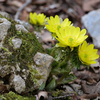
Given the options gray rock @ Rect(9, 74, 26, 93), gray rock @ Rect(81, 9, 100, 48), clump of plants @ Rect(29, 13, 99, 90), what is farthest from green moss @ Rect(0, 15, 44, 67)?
gray rock @ Rect(81, 9, 100, 48)

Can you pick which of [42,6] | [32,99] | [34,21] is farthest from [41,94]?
[42,6]

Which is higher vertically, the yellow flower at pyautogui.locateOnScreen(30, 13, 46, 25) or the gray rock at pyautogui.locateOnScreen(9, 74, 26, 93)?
the yellow flower at pyautogui.locateOnScreen(30, 13, 46, 25)

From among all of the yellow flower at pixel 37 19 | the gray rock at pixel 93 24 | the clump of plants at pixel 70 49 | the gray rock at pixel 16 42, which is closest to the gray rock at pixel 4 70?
the gray rock at pixel 16 42

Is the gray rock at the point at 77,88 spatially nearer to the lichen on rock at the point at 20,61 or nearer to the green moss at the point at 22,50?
the lichen on rock at the point at 20,61

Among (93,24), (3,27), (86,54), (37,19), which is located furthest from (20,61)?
(93,24)

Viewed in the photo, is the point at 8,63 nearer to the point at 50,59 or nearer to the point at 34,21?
the point at 50,59

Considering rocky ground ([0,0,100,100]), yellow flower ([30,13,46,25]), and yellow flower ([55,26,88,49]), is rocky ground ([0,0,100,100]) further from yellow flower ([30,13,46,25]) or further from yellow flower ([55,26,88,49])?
yellow flower ([55,26,88,49])
